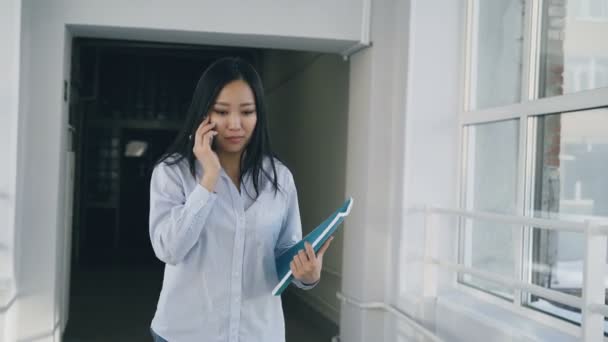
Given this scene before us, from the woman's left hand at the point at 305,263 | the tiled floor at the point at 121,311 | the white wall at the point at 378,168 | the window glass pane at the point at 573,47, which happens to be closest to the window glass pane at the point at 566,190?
the window glass pane at the point at 573,47

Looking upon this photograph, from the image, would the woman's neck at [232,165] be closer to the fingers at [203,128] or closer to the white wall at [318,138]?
the fingers at [203,128]

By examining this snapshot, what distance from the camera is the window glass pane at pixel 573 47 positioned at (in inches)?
115

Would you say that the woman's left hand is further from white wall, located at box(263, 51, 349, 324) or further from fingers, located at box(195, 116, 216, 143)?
white wall, located at box(263, 51, 349, 324)

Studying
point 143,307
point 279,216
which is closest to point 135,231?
point 143,307

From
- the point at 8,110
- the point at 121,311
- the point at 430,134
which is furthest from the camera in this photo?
the point at 121,311

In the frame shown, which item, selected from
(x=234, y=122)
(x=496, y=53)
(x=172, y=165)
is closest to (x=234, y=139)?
(x=234, y=122)

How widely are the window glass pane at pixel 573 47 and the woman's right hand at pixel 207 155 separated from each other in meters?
1.91

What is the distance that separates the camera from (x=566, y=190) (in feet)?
10.3

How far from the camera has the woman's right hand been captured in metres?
1.63

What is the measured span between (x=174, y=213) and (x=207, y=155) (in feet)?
0.49

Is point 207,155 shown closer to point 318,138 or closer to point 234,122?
point 234,122

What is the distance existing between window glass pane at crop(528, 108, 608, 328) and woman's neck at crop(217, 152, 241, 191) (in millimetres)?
1705

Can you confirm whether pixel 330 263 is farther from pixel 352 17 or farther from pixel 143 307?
pixel 352 17

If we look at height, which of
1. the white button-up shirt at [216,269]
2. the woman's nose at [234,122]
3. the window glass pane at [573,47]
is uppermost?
the window glass pane at [573,47]
